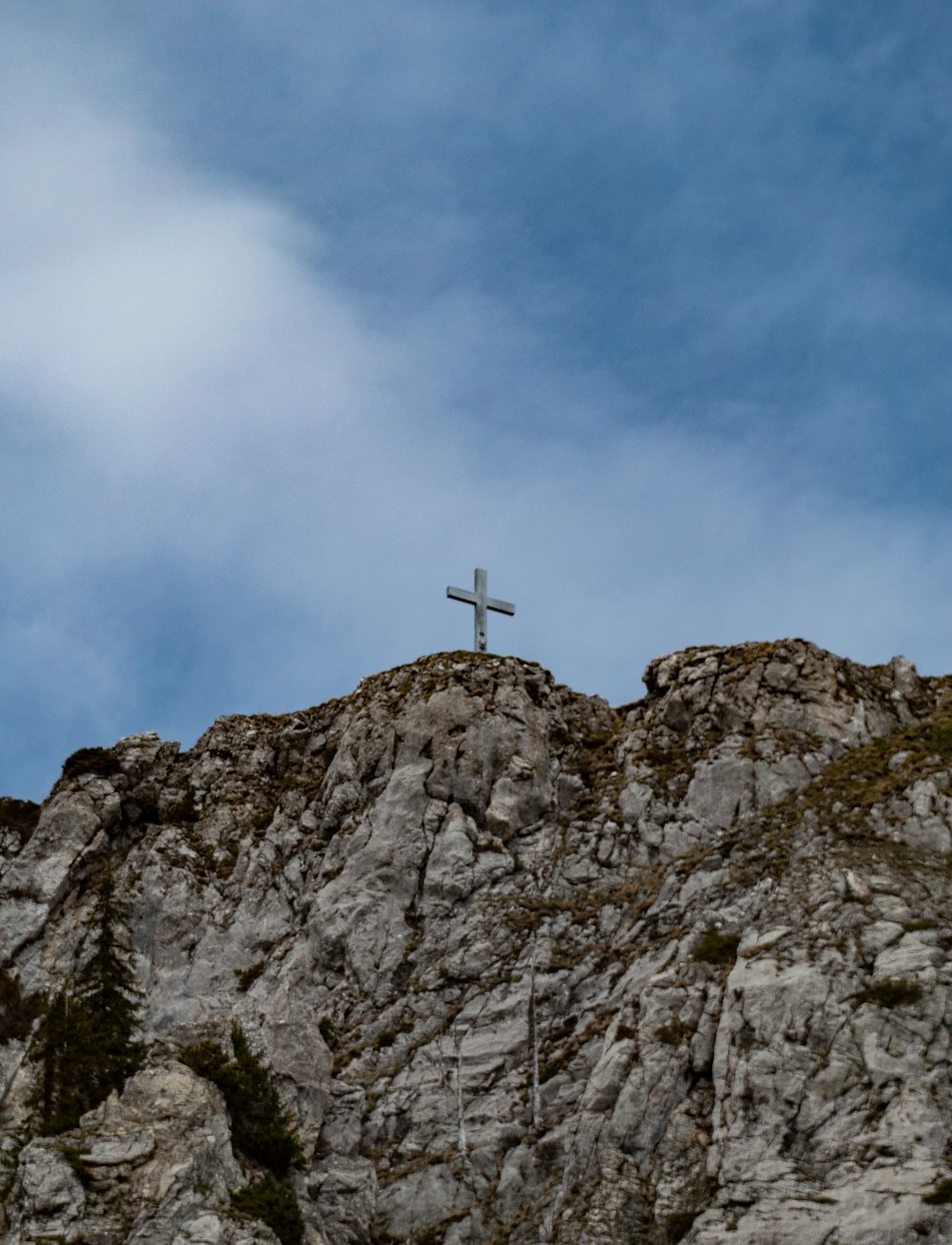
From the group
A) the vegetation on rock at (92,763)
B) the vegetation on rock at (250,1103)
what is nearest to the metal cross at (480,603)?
the vegetation on rock at (92,763)

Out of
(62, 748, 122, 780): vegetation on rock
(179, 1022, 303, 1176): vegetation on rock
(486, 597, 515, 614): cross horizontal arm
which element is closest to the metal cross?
(486, 597, 515, 614): cross horizontal arm

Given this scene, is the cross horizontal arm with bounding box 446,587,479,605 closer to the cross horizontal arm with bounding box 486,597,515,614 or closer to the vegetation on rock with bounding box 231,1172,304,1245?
the cross horizontal arm with bounding box 486,597,515,614

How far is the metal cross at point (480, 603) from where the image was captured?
212ft

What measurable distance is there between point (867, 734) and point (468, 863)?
559 inches

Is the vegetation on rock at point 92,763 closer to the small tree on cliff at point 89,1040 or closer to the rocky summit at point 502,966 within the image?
the rocky summit at point 502,966

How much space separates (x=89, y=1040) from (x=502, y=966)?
41.1 feet

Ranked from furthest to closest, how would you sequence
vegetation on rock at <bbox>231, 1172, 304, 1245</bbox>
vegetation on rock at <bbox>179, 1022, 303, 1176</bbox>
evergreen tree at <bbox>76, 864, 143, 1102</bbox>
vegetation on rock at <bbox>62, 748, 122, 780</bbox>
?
vegetation on rock at <bbox>62, 748, 122, 780</bbox> < evergreen tree at <bbox>76, 864, 143, 1102</bbox> < vegetation on rock at <bbox>179, 1022, 303, 1176</bbox> < vegetation on rock at <bbox>231, 1172, 304, 1245</bbox>

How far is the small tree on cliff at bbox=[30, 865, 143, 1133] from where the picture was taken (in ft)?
148

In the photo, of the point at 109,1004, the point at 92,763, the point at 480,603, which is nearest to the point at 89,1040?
the point at 109,1004

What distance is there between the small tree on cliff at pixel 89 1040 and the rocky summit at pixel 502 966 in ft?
0.43

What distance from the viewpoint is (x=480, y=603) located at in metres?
65.2

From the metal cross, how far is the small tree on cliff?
62.1 ft

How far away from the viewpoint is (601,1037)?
45625 mm

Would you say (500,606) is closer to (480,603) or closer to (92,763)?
(480,603)
